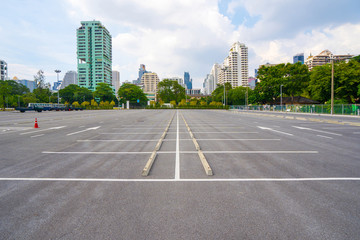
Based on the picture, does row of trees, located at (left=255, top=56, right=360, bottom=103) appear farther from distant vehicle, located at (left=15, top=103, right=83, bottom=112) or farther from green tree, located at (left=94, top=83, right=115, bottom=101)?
green tree, located at (left=94, top=83, right=115, bottom=101)

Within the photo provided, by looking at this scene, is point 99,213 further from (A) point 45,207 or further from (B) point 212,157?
(B) point 212,157

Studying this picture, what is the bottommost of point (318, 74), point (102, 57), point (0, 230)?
point (0, 230)

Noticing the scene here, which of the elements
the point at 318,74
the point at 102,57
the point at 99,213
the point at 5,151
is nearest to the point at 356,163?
the point at 99,213

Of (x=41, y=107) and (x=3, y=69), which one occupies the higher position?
(x=3, y=69)

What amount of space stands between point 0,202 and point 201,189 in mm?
3597

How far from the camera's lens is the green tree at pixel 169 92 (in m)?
128

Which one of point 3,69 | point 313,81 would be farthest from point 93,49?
point 313,81

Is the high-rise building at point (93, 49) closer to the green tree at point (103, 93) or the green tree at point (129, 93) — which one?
the green tree at point (103, 93)

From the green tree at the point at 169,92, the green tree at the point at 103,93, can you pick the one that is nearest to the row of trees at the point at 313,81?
the green tree at the point at 169,92

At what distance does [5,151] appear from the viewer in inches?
312

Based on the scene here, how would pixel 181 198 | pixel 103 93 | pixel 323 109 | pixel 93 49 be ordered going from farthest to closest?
1. pixel 93 49
2. pixel 103 93
3. pixel 323 109
4. pixel 181 198

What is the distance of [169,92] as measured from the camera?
128625mm

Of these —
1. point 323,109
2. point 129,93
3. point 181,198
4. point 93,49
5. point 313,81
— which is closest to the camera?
point 181,198

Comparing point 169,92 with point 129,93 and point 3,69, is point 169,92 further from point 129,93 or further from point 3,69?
point 3,69
